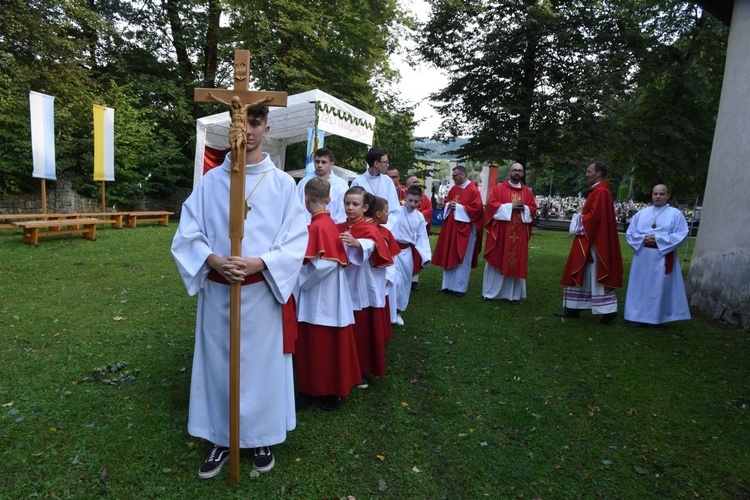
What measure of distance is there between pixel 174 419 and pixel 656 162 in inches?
780

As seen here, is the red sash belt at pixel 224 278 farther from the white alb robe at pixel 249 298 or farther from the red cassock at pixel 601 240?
the red cassock at pixel 601 240

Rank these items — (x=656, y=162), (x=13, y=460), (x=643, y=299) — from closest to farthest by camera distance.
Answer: (x=13, y=460), (x=643, y=299), (x=656, y=162)

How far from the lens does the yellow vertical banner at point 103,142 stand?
42.6 ft

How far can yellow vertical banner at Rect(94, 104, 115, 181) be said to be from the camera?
12974 millimetres

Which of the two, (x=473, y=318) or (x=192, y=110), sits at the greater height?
(x=192, y=110)

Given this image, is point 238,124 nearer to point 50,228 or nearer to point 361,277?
point 361,277

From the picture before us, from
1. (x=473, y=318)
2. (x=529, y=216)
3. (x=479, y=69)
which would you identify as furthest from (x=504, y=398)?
(x=479, y=69)

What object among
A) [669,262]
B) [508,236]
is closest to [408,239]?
[508,236]

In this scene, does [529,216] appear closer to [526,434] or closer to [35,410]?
[526,434]

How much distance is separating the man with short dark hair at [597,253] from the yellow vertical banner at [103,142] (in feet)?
40.6

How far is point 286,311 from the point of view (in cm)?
304

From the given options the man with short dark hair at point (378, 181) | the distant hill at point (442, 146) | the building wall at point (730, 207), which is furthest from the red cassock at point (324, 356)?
the distant hill at point (442, 146)

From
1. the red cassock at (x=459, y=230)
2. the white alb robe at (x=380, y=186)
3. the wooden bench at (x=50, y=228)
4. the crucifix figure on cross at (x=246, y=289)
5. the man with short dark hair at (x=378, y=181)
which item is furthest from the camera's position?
the wooden bench at (x=50, y=228)

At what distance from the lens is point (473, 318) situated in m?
7.11
